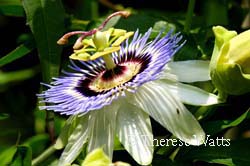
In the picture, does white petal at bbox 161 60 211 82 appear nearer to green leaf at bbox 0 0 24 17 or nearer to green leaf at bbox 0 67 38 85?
green leaf at bbox 0 0 24 17

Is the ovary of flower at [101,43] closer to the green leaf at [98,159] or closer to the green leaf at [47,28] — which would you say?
the green leaf at [47,28]

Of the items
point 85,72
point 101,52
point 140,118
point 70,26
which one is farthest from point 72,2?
point 140,118

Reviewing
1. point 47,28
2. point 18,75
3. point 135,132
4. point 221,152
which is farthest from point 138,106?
point 18,75

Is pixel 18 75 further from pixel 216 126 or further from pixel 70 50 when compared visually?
pixel 216 126

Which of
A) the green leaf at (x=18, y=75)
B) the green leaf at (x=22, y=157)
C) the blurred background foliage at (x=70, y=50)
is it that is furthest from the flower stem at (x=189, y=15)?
the green leaf at (x=18, y=75)

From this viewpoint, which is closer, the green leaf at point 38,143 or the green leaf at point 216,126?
the green leaf at point 216,126

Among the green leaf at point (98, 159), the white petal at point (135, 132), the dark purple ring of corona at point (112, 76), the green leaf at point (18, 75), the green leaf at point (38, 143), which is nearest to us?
the green leaf at point (98, 159)
